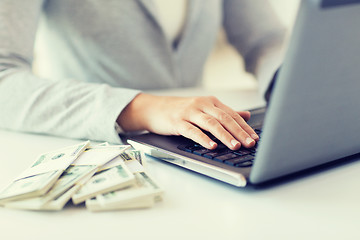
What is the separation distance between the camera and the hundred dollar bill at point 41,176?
18.7 inches

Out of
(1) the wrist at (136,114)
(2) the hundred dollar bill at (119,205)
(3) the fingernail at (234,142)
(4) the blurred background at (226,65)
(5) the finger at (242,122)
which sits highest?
(2) the hundred dollar bill at (119,205)

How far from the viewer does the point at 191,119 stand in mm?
667

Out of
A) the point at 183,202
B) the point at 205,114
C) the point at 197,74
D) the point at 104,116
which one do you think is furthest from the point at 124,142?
the point at 197,74

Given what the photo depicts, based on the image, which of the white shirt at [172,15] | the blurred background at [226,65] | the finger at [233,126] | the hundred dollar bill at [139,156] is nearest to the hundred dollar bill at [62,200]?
the hundred dollar bill at [139,156]

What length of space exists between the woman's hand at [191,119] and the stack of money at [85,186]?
13 centimetres

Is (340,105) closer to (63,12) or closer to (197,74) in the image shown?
(63,12)

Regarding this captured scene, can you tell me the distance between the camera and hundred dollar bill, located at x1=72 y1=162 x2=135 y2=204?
47cm

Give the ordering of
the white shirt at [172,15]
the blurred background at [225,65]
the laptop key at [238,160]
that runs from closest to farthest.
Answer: the laptop key at [238,160], the white shirt at [172,15], the blurred background at [225,65]

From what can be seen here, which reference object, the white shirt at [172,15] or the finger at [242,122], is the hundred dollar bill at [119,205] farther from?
the white shirt at [172,15]

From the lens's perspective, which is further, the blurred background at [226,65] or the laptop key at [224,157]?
the blurred background at [226,65]

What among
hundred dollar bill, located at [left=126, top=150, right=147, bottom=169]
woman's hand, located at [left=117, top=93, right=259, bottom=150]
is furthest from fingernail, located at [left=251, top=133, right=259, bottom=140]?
hundred dollar bill, located at [left=126, top=150, right=147, bottom=169]

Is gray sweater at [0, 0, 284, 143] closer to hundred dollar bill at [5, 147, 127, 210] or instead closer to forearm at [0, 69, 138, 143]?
forearm at [0, 69, 138, 143]

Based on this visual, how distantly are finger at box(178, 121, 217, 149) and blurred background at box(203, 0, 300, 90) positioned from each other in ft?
3.55

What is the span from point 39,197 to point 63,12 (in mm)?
803
